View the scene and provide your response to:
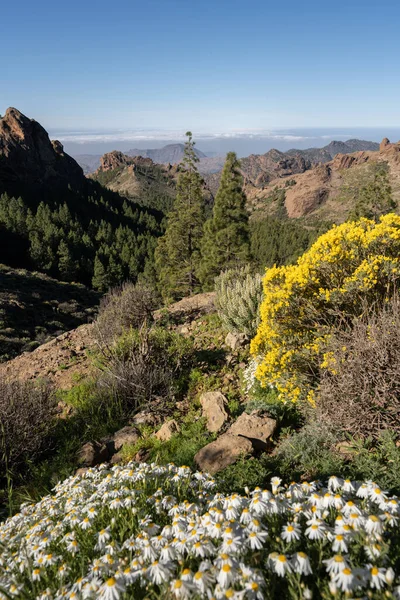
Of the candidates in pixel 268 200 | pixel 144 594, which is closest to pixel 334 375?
pixel 144 594

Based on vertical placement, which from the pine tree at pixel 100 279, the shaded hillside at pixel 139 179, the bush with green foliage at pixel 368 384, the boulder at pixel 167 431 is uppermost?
the shaded hillside at pixel 139 179

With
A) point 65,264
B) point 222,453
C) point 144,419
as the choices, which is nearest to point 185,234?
point 144,419

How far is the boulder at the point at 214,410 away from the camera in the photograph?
4.74 metres

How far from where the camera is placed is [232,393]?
5652 mm

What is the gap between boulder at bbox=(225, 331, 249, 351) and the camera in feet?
22.7

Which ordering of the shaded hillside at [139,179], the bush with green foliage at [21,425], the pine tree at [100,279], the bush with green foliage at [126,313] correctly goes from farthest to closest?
the shaded hillside at [139,179] → the pine tree at [100,279] → the bush with green foliage at [126,313] → the bush with green foliage at [21,425]

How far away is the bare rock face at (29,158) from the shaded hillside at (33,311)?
57.1m

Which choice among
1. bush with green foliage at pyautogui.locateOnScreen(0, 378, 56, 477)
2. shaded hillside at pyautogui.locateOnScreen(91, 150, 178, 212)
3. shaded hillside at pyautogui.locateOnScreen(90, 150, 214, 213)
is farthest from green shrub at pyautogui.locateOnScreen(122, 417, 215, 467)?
shaded hillside at pyautogui.locateOnScreen(91, 150, 178, 212)

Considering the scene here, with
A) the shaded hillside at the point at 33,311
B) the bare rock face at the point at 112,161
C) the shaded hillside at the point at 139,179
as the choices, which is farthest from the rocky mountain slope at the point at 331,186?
the bare rock face at the point at 112,161

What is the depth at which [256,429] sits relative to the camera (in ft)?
13.4

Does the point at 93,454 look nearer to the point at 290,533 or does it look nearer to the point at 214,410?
the point at 214,410

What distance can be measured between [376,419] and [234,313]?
3945 millimetres

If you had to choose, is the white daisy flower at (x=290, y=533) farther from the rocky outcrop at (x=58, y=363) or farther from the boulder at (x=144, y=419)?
the rocky outcrop at (x=58, y=363)

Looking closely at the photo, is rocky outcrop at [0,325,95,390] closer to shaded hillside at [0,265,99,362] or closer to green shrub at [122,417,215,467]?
green shrub at [122,417,215,467]
